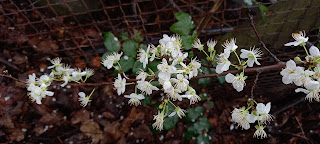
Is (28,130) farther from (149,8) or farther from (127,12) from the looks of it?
(149,8)

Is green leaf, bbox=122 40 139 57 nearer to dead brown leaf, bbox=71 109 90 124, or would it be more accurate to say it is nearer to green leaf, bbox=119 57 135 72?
green leaf, bbox=119 57 135 72

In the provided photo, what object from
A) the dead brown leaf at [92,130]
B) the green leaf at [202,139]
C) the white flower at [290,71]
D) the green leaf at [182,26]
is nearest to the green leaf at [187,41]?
the green leaf at [182,26]

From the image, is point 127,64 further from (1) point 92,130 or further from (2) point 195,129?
(1) point 92,130

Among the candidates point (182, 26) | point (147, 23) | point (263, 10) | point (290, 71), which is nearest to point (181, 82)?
point (290, 71)

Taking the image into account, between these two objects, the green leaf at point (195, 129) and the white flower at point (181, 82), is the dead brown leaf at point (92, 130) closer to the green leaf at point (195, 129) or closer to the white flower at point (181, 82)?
the green leaf at point (195, 129)

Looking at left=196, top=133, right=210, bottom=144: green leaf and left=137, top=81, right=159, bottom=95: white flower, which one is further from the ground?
left=137, top=81, right=159, bottom=95: white flower

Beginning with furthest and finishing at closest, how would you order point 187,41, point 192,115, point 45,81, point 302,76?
point 192,115, point 187,41, point 45,81, point 302,76

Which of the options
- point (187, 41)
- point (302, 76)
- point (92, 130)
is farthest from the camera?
point (92, 130)

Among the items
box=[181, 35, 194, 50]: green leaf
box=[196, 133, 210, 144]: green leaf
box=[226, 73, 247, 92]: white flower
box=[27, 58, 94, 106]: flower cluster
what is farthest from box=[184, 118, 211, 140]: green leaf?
box=[27, 58, 94, 106]: flower cluster

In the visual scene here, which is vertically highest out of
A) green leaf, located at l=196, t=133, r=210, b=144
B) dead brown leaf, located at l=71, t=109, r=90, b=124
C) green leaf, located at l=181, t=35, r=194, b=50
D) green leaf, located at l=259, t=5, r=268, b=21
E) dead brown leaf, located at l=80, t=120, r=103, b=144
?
green leaf, located at l=259, t=5, r=268, b=21

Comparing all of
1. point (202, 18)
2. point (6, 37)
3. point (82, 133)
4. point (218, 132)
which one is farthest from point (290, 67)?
point (6, 37)
